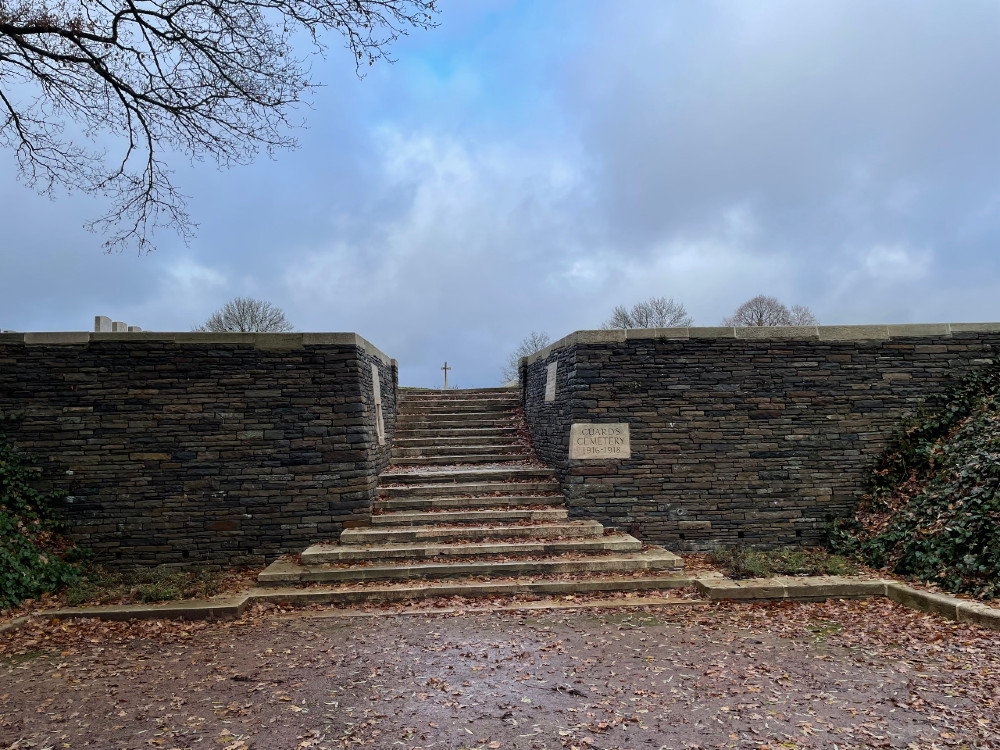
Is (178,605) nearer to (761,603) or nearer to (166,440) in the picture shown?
(166,440)

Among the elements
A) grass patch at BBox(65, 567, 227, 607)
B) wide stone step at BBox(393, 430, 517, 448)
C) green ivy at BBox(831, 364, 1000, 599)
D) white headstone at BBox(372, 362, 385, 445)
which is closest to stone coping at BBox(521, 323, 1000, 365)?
green ivy at BBox(831, 364, 1000, 599)

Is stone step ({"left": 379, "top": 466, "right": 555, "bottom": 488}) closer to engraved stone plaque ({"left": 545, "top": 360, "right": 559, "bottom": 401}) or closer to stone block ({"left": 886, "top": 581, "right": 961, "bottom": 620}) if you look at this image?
engraved stone plaque ({"left": 545, "top": 360, "right": 559, "bottom": 401})

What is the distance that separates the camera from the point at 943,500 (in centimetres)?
733

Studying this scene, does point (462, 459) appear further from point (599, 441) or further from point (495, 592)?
point (495, 592)

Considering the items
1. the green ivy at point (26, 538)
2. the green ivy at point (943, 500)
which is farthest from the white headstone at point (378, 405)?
the green ivy at point (943, 500)

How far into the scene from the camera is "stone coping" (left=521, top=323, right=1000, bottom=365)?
8.59m

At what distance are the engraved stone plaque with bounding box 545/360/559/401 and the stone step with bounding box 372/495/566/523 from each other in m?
1.68

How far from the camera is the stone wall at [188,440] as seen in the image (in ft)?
25.8

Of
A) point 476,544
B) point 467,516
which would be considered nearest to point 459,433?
point 467,516

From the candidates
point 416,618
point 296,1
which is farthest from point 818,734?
point 296,1

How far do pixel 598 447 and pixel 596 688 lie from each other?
4.29 metres

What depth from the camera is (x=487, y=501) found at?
8.47 meters

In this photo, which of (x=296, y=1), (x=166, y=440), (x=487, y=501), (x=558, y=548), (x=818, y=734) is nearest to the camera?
(x=818, y=734)

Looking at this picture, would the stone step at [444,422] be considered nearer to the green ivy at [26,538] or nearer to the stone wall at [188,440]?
the stone wall at [188,440]
